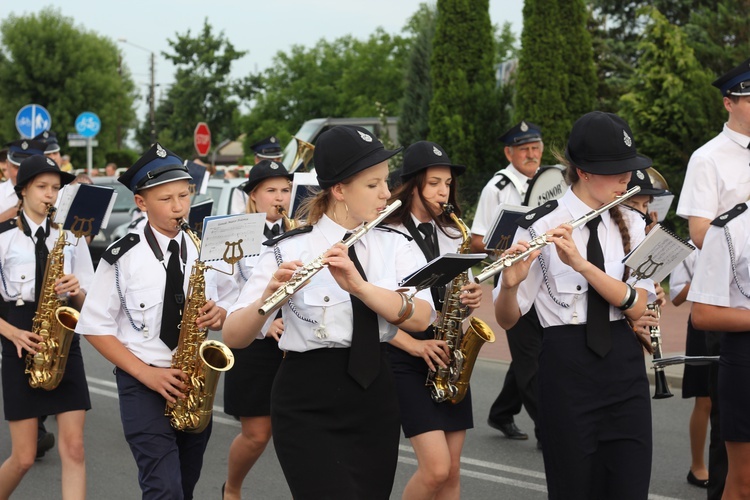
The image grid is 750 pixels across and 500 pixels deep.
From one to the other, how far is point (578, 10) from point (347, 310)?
17.5m

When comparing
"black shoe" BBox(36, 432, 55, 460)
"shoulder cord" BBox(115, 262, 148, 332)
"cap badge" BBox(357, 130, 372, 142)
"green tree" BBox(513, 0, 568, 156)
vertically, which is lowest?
"black shoe" BBox(36, 432, 55, 460)

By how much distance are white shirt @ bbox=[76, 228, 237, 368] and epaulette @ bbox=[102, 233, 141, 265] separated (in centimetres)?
2

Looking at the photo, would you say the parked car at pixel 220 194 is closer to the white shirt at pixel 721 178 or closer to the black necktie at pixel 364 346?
the white shirt at pixel 721 178

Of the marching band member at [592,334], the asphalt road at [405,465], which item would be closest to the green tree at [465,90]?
the asphalt road at [405,465]

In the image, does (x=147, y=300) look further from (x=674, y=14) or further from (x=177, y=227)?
(x=674, y=14)

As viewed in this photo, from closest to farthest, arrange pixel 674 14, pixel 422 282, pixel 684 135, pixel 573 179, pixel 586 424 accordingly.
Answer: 1. pixel 422 282
2. pixel 586 424
3. pixel 573 179
4. pixel 684 135
5. pixel 674 14

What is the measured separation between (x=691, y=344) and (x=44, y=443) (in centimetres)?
473

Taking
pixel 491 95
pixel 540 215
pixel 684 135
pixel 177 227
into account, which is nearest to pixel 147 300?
pixel 177 227

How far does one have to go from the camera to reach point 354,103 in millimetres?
54406

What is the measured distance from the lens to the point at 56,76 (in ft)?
198

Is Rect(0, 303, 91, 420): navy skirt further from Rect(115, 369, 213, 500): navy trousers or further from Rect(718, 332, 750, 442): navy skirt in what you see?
Rect(718, 332, 750, 442): navy skirt

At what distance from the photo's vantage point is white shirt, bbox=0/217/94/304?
6.28 meters

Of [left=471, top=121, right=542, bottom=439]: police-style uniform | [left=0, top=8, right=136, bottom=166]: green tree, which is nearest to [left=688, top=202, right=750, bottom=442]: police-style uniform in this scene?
[left=471, top=121, right=542, bottom=439]: police-style uniform

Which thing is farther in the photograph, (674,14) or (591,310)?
(674,14)
